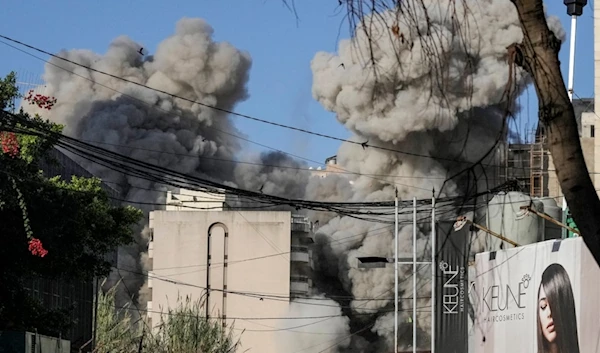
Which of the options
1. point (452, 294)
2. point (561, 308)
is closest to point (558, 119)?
point (561, 308)

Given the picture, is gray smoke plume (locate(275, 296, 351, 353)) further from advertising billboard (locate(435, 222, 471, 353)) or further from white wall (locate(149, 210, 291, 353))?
advertising billboard (locate(435, 222, 471, 353))

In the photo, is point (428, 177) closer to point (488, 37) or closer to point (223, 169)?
point (488, 37)

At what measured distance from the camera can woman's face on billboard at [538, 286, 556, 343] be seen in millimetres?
25984

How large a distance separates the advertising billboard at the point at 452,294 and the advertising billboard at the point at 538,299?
4806 millimetres

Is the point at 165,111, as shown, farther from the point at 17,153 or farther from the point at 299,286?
the point at 17,153

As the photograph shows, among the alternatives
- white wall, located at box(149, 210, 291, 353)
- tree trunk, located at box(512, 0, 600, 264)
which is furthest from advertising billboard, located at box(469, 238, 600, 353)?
white wall, located at box(149, 210, 291, 353)

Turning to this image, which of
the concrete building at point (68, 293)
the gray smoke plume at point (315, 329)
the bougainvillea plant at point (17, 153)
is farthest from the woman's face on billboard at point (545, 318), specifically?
the gray smoke plume at point (315, 329)

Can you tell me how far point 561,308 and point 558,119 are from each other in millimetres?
19445

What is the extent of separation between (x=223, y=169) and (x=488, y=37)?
3520cm

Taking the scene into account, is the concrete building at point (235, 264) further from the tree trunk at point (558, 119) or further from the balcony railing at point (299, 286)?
the tree trunk at point (558, 119)

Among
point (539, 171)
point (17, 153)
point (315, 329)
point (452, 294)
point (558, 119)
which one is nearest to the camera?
point (558, 119)

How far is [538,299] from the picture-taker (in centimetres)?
2703

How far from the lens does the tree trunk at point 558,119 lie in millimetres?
6676

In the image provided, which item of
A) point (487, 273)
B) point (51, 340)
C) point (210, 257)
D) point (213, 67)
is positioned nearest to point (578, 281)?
point (487, 273)
